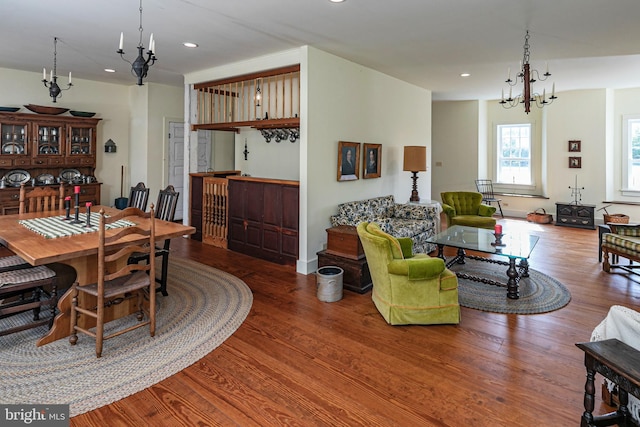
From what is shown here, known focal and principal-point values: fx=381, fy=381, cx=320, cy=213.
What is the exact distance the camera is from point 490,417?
2100mm

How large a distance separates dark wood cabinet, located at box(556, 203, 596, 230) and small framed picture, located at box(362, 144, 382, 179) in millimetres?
4667

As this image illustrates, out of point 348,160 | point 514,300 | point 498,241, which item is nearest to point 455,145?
point 348,160

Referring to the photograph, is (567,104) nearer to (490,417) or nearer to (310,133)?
(310,133)

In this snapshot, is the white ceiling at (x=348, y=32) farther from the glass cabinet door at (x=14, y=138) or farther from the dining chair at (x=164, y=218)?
the dining chair at (x=164, y=218)

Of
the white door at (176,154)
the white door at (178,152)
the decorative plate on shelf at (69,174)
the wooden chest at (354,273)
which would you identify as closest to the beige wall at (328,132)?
the wooden chest at (354,273)

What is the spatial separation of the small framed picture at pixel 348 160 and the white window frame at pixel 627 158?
619 centimetres

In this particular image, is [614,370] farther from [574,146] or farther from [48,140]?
[574,146]

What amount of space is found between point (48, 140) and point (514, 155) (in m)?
9.67

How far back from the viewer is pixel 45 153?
6.17m

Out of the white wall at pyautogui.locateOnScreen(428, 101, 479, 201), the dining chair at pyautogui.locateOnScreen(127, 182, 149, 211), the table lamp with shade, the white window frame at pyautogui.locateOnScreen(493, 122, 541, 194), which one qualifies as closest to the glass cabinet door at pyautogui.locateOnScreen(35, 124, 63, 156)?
the dining chair at pyautogui.locateOnScreen(127, 182, 149, 211)

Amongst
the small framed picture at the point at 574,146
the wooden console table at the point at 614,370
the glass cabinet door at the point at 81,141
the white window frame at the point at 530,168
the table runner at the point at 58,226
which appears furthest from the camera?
the white window frame at the point at 530,168

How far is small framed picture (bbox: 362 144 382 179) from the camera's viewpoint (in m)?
5.73

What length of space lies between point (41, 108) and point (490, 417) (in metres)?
7.32

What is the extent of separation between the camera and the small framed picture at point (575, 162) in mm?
8102
